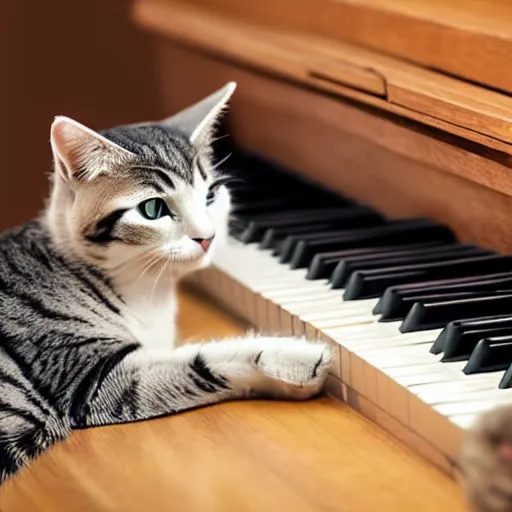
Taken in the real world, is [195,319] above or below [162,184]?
below

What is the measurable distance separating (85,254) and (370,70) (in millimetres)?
512

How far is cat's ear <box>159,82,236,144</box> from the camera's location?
1.66m

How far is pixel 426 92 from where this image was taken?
154cm

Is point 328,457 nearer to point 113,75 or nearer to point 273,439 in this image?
point 273,439

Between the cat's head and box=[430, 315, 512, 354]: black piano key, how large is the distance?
378mm

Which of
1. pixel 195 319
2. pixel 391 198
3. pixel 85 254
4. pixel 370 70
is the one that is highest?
pixel 370 70

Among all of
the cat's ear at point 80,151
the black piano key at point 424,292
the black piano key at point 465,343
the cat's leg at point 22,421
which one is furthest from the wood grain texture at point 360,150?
the cat's leg at point 22,421

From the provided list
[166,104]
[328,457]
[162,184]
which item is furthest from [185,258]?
[166,104]

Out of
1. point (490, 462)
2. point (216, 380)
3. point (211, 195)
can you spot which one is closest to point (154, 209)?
point (211, 195)

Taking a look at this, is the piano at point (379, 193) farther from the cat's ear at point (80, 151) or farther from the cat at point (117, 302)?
the cat's ear at point (80, 151)

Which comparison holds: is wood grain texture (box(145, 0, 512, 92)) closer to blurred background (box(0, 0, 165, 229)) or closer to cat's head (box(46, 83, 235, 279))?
cat's head (box(46, 83, 235, 279))

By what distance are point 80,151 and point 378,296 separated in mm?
464

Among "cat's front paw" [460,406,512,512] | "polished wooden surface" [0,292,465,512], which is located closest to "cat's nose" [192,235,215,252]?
"polished wooden surface" [0,292,465,512]

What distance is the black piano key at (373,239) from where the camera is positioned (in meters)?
1.71
